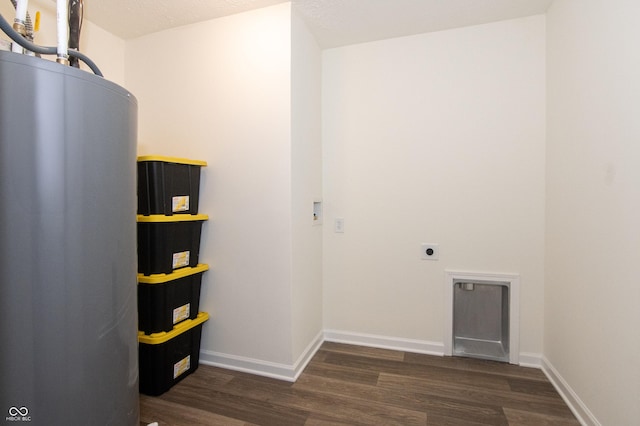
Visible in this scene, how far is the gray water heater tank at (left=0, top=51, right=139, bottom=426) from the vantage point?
82 centimetres

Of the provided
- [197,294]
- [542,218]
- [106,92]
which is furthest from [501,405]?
[106,92]

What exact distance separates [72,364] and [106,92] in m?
0.89

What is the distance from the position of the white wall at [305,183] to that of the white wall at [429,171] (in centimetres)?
13

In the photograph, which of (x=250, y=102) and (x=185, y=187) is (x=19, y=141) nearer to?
(x=185, y=187)

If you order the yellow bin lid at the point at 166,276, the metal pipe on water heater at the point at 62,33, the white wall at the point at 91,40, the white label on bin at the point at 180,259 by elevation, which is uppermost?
the white wall at the point at 91,40

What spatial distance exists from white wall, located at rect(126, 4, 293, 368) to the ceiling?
96 millimetres

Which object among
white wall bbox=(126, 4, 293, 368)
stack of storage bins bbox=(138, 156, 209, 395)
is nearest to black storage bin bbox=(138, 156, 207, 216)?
stack of storage bins bbox=(138, 156, 209, 395)

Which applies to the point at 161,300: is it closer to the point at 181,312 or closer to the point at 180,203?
the point at 181,312

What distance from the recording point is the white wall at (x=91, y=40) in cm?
173

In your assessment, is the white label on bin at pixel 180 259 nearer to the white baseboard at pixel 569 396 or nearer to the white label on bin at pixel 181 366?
the white label on bin at pixel 181 366

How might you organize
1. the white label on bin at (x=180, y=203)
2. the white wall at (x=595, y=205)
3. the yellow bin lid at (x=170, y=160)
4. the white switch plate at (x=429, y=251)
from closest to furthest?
the white wall at (x=595, y=205)
the yellow bin lid at (x=170, y=160)
the white label on bin at (x=180, y=203)
the white switch plate at (x=429, y=251)

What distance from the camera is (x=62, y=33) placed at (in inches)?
38.7

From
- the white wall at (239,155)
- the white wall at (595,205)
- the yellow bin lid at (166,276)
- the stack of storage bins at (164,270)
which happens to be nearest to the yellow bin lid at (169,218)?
the stack of storage bins at (164,270)

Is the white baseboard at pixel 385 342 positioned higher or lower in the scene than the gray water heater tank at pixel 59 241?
lower
